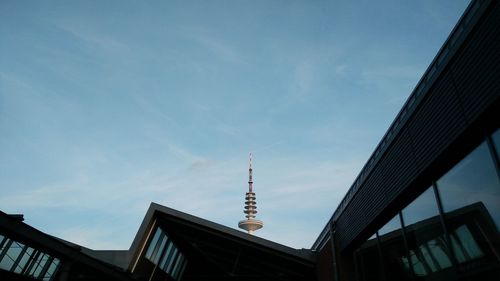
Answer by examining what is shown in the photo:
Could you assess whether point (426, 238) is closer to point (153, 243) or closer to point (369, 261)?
point (369, 261)

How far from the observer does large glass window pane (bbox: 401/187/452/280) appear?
363 inches

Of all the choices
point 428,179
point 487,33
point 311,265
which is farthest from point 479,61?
point 311,265

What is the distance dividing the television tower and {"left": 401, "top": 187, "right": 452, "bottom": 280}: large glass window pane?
334ft

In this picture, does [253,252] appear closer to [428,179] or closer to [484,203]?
[428,179]

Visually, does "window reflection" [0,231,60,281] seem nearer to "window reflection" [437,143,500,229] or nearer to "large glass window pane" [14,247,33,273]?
"large glass window pane" [14,247,33,273]

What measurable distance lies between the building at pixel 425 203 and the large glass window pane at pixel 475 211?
2 cm

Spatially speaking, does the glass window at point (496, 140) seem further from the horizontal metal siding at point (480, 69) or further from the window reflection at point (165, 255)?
the window reflection at point (165, 255)

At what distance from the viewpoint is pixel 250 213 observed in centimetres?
11988

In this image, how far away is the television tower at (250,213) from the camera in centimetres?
11425

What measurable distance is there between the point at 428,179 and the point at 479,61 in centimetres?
370

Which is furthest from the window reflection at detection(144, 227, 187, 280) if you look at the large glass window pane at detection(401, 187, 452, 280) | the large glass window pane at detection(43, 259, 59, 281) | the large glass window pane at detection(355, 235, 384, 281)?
the large glass window pane at detection(401, 187, 452, 280)

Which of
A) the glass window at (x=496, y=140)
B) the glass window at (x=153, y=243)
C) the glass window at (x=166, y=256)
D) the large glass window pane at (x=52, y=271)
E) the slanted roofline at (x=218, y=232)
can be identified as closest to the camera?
the glass window at (x=496, y=140)

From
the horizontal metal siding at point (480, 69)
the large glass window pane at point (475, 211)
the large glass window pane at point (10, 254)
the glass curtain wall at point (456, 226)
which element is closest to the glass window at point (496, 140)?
the glass curtain wall at point (456, 226)

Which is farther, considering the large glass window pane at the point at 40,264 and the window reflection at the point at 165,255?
the window reflection at the point at 165,255
